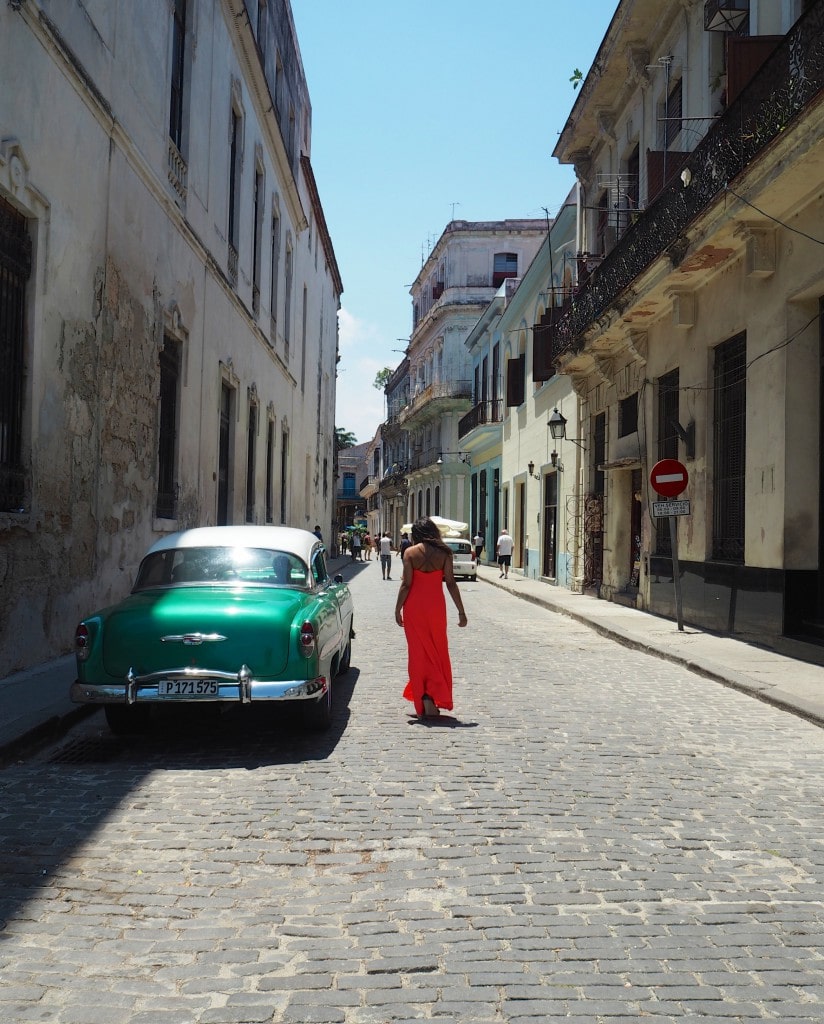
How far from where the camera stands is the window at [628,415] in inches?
710

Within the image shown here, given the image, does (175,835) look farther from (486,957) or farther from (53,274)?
(53,274)

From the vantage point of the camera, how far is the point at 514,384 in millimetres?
28734

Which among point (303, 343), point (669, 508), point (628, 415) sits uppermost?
point (303, 343)

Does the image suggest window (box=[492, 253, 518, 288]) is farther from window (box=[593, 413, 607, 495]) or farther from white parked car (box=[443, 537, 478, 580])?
window (box=[593, 413, 607, 495])

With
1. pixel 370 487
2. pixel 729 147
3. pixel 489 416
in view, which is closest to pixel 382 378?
pixel 370 487

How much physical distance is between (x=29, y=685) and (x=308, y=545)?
2499 mm

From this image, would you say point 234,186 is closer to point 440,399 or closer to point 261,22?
point 261,22

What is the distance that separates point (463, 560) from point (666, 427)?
1321cm

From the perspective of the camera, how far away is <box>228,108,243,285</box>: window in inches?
726

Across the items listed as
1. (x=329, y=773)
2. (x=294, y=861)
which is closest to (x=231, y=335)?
(x=329, y=773)

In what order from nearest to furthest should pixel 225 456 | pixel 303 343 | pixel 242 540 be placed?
pixel 242 540 → pixel 225 456 → pixel 303 343

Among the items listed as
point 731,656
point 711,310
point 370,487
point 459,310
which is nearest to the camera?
point 731,656

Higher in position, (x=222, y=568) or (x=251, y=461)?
(x=251, y=461)

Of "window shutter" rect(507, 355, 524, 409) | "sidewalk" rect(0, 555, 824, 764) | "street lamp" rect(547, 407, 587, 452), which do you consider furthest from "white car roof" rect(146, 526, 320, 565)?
"window shutter" rect(507, 355, 524, 409)
